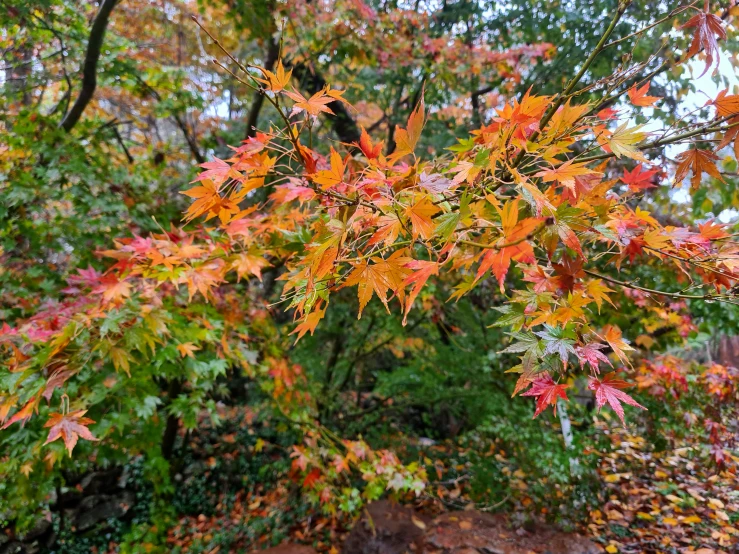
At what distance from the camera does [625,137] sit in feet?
3.48

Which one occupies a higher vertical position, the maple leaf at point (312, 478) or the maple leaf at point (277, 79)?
the maple leaf at point (277, 79)

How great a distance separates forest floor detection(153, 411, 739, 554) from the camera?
329cm

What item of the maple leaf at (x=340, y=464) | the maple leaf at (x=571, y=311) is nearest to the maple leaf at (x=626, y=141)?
the maple leaf at (x=571, y=311)

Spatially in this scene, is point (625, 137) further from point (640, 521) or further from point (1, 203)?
point (640, 521)

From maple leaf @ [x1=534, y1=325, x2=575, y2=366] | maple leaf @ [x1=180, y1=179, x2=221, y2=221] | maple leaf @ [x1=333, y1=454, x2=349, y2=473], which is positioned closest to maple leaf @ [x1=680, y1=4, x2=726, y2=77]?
maple leaf @ [x1=534, y1=325, x2=575, y2=366]

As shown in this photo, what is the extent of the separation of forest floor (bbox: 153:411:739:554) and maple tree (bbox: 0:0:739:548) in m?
0.60

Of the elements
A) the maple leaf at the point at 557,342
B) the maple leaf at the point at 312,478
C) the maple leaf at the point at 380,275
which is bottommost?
the maple leaf at the point at 312,478

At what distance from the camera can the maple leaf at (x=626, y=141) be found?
104cm

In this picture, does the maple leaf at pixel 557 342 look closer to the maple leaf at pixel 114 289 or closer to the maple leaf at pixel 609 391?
the maple leaf at pixel 609 391

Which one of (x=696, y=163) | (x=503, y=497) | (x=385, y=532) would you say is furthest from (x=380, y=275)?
(x=503, y=497)

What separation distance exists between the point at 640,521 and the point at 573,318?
357 centimetres

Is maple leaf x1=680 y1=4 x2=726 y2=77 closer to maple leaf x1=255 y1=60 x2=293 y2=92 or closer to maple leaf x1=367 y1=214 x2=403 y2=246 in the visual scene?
maple leaf x1=367 y1=214 x2=403 y2=246

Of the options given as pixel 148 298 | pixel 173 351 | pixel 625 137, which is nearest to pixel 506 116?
pixel 625 137

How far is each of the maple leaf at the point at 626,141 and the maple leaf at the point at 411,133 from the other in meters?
0.47
